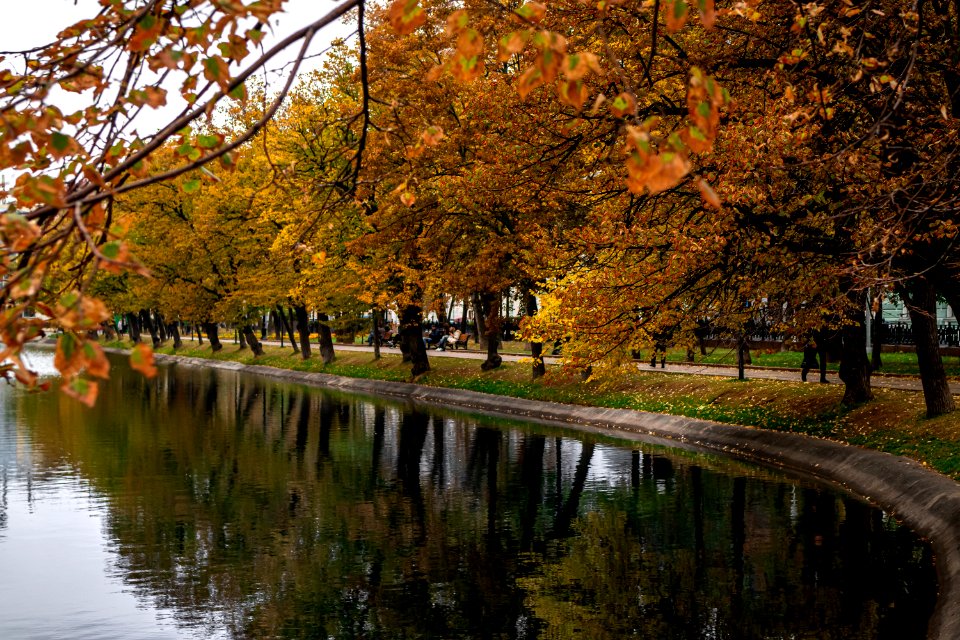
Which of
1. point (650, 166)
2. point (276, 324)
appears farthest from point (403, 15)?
point (276, 324)

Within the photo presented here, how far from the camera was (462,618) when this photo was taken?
1188 centimetres

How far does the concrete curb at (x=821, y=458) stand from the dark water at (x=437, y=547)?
0.35 meters

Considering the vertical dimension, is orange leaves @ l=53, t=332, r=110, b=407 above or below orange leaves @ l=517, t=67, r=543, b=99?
below

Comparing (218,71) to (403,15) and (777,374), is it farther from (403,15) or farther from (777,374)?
(777,374)

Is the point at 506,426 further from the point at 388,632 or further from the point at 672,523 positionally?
the point at 388,632

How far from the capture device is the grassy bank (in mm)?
21234

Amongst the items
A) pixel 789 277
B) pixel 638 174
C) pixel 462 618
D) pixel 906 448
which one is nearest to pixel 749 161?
pixel 789 277

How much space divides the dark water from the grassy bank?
239cm

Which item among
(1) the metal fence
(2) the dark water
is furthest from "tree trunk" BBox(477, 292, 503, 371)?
(2) the dark water

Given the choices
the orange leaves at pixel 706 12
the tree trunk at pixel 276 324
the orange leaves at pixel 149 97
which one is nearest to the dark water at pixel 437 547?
the orange leaves at pixel 149 97

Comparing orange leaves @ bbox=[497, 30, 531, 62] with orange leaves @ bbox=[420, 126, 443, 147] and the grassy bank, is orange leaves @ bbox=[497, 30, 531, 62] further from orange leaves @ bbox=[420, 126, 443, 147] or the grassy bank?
the grassy bank

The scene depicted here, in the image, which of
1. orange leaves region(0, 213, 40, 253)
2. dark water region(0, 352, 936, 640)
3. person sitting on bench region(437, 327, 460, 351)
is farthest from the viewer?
person sitting on bench region(437, 327, 460, 351)

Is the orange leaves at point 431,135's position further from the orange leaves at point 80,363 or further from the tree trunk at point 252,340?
the tree trunk at point 252,340

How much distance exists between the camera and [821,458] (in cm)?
2256
